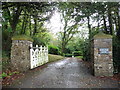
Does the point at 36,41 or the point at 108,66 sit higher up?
the point at 36,41

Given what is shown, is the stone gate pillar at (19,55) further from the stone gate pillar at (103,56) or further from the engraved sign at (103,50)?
the engraved sign at (103,50)

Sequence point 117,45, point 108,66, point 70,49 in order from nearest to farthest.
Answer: point 108,66, point 117,45, point 70,49

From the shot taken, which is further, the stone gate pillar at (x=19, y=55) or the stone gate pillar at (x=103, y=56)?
the stone gate pillar at (x=19, y=55)

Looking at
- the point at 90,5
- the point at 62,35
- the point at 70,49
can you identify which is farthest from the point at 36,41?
the point at 70,49

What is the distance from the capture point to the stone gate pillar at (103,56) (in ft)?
15.4

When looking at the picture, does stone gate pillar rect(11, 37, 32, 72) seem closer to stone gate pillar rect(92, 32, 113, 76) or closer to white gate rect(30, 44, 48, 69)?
white gate rect(30, 44, 48, 69)

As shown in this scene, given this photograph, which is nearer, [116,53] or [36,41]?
[116,53]

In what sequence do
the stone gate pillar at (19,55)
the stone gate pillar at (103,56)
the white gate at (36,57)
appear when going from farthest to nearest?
the white gate at (36,57)
the stone gate pillar at (19,55)
the stone gate pillar at (103,56)

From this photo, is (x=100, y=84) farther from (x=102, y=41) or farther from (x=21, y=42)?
(x=21, y=42)

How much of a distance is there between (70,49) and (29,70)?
17.9 meters

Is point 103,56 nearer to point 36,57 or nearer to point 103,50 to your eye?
point 103,50

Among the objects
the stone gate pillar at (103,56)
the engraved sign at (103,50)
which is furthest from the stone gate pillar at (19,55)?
the engraved sign at (103,50)

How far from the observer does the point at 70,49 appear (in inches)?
907

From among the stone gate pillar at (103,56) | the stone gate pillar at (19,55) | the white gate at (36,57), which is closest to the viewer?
the stone gate pillar at (103,56)
